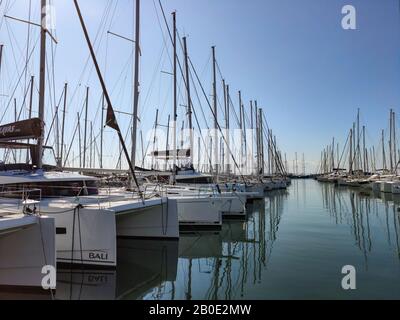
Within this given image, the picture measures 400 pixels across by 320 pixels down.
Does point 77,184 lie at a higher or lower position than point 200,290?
higher

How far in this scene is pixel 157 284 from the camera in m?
10.1

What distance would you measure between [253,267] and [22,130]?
963 centimetres

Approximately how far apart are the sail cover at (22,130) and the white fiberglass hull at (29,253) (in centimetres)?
481

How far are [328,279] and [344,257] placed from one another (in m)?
3.06

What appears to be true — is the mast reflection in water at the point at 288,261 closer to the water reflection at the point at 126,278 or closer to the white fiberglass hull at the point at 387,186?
the water reflection at the point at 126,278

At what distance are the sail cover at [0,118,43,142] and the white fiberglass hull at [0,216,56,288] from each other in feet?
15.8

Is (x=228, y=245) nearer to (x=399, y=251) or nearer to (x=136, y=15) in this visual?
(x=399, y=251)

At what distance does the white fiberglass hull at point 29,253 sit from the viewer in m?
8.66
